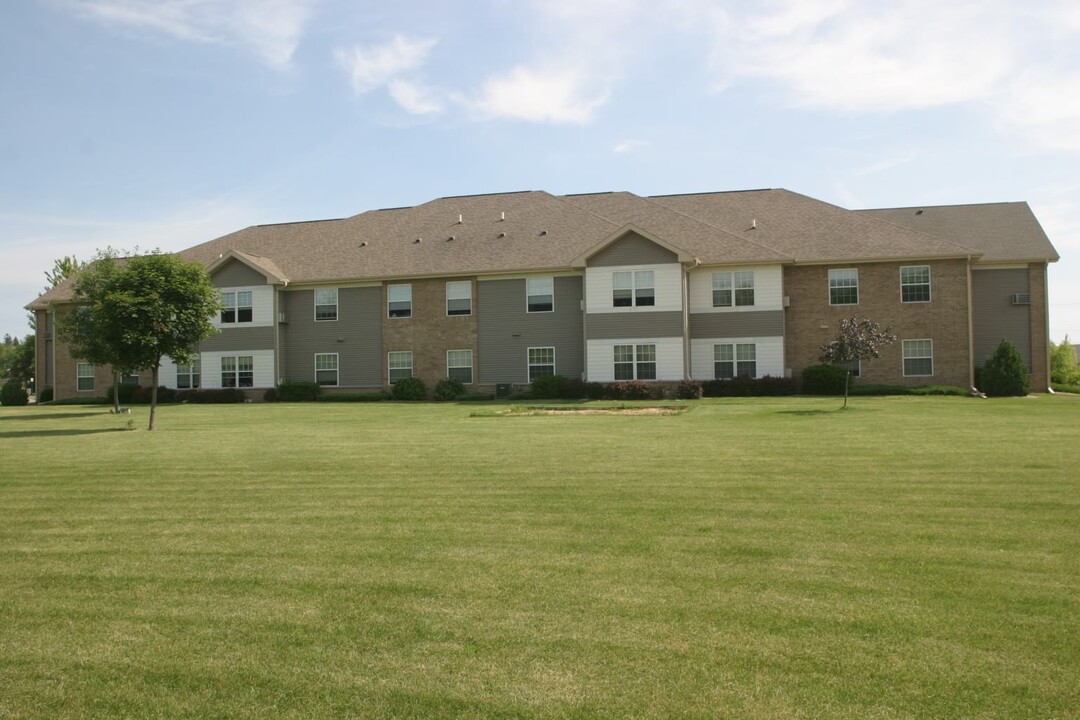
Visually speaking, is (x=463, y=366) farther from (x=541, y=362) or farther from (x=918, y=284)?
(x=918, y=284)

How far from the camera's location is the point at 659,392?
1423 inches

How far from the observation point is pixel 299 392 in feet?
135

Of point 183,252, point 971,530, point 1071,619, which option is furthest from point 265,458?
point 183,252

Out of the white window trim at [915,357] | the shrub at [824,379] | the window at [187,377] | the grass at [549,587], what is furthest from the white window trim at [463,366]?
the grass at [549,587]

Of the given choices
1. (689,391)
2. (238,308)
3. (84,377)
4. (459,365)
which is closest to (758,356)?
(689,391)

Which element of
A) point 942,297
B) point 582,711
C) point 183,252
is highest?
point 183,252

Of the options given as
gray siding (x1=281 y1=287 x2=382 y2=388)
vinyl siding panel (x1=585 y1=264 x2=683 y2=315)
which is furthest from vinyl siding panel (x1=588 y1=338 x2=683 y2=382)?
gray siding (x1=281 y1=287 x2=382 y2=388)

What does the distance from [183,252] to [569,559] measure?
45153 millimetres

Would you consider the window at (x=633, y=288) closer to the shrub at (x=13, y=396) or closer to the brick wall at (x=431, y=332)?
the brick wall at (x=431, y=332)

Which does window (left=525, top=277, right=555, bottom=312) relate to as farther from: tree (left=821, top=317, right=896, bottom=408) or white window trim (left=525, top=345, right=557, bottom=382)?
tree (left=821, top=317, right=896, bottom=408)

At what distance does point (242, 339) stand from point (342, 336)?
4938mm

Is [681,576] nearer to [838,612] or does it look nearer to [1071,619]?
[838,612]

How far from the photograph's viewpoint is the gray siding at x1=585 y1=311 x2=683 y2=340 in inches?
1446

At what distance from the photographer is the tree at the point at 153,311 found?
25.7 m
